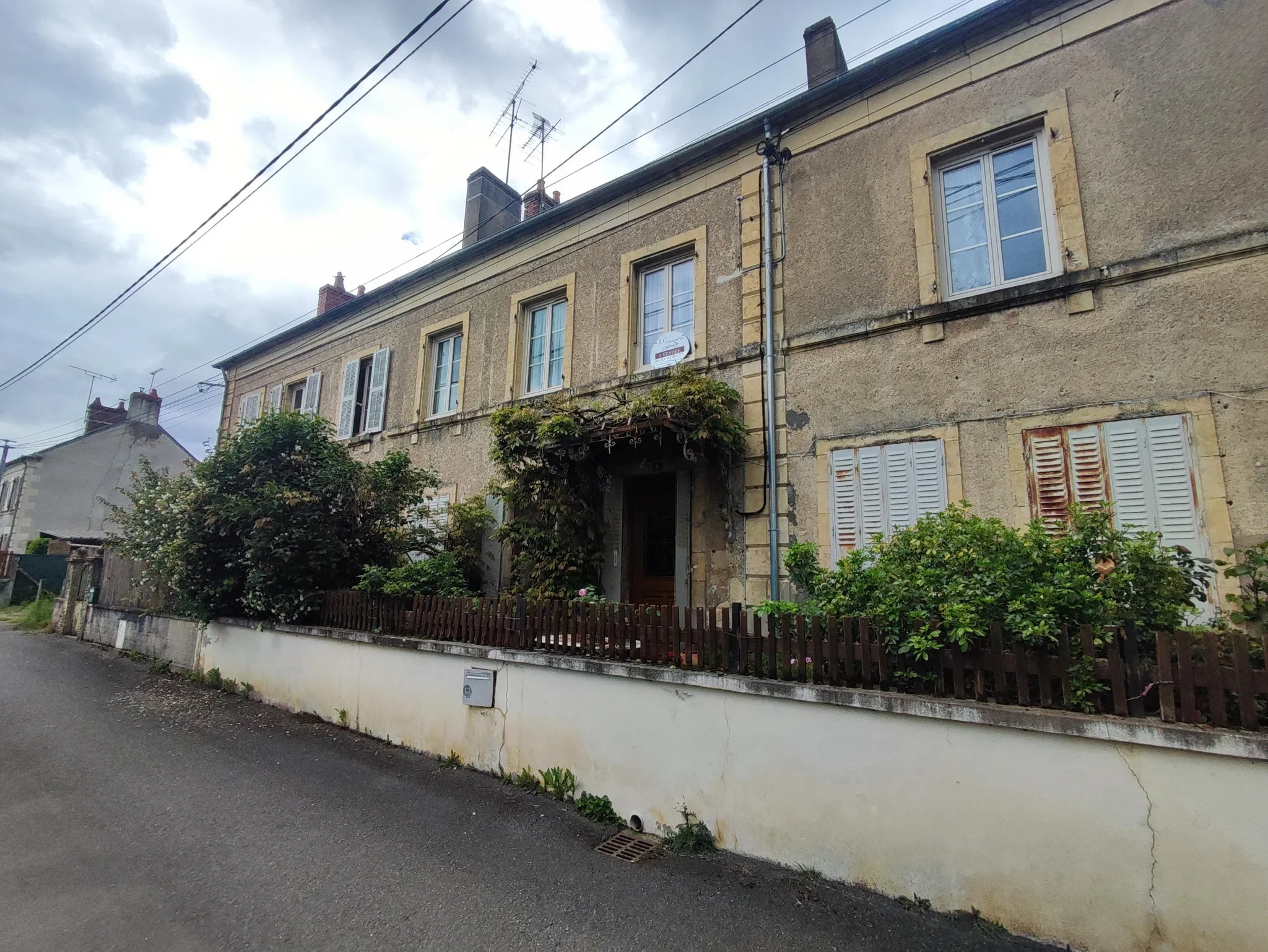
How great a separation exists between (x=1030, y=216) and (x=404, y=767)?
7.52 meters

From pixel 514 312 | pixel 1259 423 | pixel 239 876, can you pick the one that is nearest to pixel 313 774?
pixel 239 876

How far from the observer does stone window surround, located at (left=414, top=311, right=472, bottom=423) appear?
10164 millimetres

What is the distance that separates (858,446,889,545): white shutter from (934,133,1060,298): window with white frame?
5.70 ft

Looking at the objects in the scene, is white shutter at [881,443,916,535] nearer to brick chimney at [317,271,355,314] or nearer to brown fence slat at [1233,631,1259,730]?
brown fence slat at [1233,631,1259,730]

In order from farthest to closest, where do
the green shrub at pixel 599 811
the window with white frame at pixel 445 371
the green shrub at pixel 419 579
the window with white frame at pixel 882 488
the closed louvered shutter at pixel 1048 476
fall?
the window with white frame at pixel 445 371
the green shrub at pixel 419 579
the window with white frame at pixel 882 488
the closed louvered shutter at pixel 1048 476
the green shrub at pixel 599 811

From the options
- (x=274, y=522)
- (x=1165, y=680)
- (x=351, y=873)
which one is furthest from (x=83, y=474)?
(x=1165, y=680)

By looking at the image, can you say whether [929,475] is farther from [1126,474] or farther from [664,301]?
[664,301]

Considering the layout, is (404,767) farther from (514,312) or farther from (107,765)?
(514,312)

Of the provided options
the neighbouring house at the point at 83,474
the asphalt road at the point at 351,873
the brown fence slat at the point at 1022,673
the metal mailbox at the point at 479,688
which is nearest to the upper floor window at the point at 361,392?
the asphalt road at the point at 351,873

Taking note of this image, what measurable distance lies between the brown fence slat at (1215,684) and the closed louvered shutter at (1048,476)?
2558 millimetres

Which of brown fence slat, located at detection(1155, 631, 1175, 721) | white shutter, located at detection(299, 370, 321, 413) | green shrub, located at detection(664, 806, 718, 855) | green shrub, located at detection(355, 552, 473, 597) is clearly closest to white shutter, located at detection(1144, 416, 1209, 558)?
brown fence slat, located at detection(1155, 631, 1175, 721)

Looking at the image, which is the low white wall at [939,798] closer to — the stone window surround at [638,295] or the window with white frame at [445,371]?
the stone window surround at [638,295]

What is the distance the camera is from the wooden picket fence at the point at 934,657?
8.98 ft

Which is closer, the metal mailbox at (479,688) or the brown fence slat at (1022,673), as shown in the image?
the brown fence slat at (1022,673)
